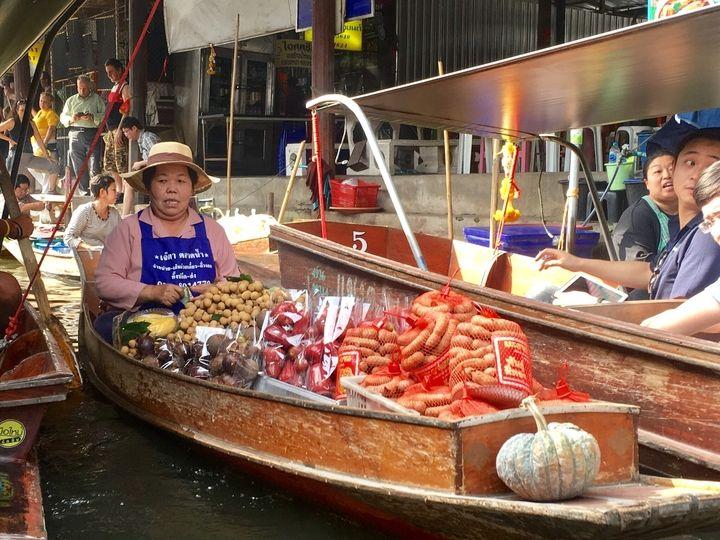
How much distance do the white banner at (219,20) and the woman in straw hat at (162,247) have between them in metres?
5.80

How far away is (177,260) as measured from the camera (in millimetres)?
4879

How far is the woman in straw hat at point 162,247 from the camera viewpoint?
15.3 ft

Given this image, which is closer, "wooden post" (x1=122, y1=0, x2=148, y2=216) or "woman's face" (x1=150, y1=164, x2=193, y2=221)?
"woman's face" (x1=150, y1=164, x2=193, y2=221)

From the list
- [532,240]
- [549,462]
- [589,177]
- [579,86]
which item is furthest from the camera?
[532,240]

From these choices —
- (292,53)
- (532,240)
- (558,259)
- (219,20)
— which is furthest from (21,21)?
(292,53)

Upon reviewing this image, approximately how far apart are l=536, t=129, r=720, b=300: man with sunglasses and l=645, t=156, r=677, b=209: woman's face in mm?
399

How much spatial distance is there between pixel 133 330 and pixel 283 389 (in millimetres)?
1019

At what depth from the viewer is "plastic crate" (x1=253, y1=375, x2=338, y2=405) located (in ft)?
11.6

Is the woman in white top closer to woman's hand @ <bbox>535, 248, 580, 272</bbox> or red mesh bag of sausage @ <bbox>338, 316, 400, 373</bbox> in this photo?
woman's hand @ <bbox>535, 248, 580, 272</bbox>

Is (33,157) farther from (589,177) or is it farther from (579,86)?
(579,86)

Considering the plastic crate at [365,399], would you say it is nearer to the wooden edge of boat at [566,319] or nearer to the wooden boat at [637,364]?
the wooden boat at [637,364]

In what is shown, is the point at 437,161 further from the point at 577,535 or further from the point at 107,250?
the point at 577,535

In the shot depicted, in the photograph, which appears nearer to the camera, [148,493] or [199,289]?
[148,493]

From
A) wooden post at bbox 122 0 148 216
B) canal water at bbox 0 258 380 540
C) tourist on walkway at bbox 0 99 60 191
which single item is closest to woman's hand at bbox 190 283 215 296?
canal water at bbox 0 258 380 540
